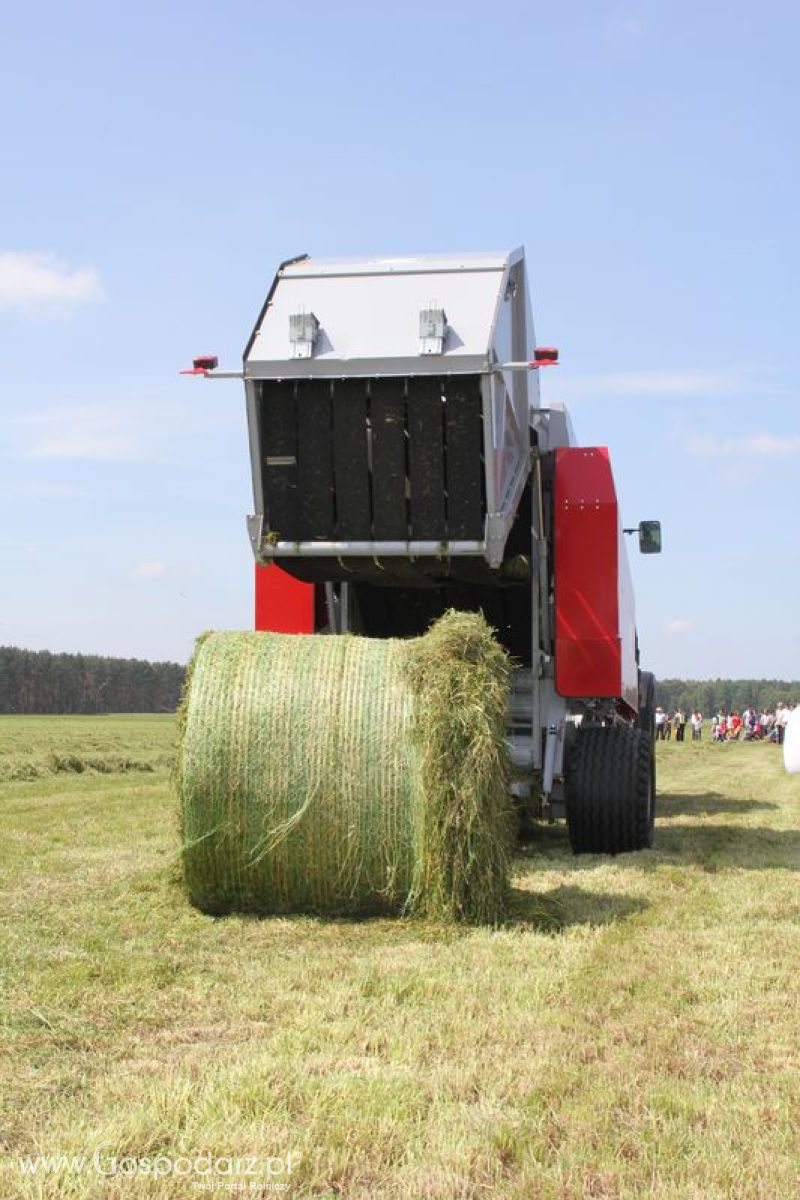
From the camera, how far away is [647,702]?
1575cm

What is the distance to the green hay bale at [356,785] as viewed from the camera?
654 centimetres

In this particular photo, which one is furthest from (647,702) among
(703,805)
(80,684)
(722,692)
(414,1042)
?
(722,692)

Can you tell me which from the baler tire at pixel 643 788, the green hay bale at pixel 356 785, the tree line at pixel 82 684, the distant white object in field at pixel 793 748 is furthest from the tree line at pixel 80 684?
the green hay bale at pixel 356 785

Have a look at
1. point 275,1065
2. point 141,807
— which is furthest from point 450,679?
point 141,807

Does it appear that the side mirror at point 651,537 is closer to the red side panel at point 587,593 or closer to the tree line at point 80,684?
the red side panel at point 587,593

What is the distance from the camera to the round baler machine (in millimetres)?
8469

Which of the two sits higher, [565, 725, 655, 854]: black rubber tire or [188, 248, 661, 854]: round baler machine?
[188, 248, 661, 854]: round baler machine

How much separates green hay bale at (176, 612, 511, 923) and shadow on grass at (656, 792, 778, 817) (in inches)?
314

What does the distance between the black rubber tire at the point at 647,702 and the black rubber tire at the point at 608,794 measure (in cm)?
538

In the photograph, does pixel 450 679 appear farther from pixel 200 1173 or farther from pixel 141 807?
pixel 141 807

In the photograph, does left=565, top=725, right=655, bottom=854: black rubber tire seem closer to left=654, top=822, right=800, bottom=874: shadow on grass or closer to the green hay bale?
left=654, top=822, right=800, bottom=874: shadow on grass

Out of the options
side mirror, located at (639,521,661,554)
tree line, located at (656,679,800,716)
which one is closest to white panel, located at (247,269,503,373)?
side mirror, located at (639,521,661,554)

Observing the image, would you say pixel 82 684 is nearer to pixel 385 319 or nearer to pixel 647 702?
pixel 647 702

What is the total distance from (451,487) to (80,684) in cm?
9324
